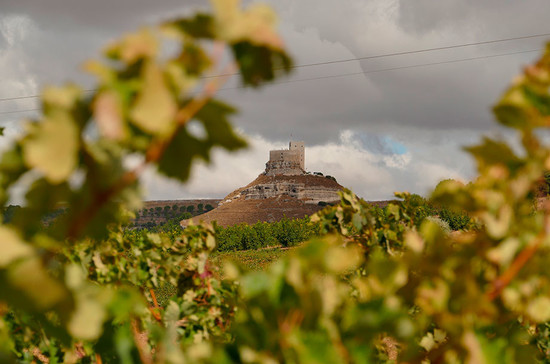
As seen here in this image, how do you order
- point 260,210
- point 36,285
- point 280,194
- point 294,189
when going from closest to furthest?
1. point 36,285
2. point 260,210
3. point 280,194
4. point 294,189

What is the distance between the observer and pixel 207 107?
0.60 meters

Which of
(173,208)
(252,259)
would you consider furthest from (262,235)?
(173,208)

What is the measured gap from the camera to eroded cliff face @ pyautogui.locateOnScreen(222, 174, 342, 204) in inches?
3442

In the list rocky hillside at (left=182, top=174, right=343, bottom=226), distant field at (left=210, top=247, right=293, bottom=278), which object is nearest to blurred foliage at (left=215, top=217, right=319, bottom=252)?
distant field at (left=210, top=247, right=293, bottom=278)

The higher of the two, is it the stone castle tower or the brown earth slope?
the stone castle tower

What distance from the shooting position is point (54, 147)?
1.73 feet

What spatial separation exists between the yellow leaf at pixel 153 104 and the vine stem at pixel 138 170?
1.8 inches

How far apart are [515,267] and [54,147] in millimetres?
700

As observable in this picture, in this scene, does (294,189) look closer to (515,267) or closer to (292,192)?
(292,192)

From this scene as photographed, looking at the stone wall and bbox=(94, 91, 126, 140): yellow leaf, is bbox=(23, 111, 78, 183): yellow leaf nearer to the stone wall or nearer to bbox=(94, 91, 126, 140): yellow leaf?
bbox=(94, 91, 126, 140): yellow leaf

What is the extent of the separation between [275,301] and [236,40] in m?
0.35

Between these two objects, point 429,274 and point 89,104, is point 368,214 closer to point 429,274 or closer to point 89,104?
point 429,274

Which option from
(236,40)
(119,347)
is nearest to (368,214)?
(119,347)

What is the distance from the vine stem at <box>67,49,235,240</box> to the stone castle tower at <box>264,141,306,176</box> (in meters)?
96.4
